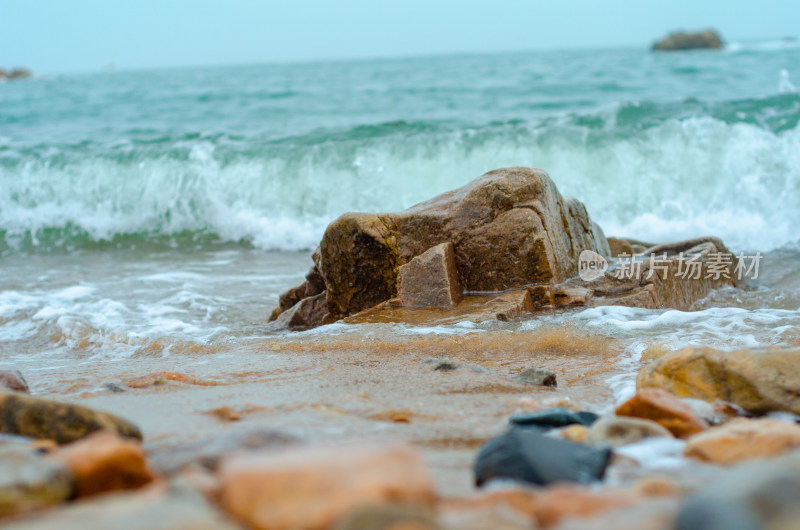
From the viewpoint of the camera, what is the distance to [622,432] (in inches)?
87.6

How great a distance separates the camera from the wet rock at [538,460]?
5.76 feet

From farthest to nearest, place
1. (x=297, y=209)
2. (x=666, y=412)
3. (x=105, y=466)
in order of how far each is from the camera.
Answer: (x=297, y=209)
(x=666, y=412)
(x=105, y=466)

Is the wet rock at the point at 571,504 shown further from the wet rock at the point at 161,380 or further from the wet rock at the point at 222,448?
the wet rock at the point at 161,380

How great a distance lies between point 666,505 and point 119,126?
17020mm

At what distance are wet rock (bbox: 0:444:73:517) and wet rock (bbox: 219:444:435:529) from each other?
43cm

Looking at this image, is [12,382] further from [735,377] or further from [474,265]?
[735,377]

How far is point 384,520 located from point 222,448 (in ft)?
2.58

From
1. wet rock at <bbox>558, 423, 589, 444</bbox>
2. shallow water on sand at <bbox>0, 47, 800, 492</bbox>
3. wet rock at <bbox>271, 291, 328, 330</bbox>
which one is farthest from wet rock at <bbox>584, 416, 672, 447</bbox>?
wet rock at <bbox>271, 291, 328, 330</bbox>

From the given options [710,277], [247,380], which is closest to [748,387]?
[247,380]

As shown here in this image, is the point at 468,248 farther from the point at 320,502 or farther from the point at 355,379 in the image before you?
the point at 320,502

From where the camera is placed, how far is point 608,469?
1975 mm

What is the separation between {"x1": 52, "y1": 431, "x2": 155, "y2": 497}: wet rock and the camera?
64.9 inches

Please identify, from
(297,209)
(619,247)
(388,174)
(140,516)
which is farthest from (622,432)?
(388,174)

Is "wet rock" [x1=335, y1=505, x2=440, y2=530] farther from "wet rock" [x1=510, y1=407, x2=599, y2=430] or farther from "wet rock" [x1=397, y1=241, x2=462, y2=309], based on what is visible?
"wet rock" [x1=397, y1=241, x2=462, y2=309]
